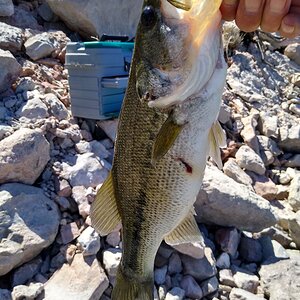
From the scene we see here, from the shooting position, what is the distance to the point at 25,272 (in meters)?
3.09

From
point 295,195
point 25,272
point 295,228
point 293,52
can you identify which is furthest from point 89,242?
point 293,52

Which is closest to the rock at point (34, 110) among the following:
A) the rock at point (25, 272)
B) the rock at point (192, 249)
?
the rock at point (25, 272)

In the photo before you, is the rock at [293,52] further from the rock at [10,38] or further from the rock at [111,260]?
the rock at [111,260]

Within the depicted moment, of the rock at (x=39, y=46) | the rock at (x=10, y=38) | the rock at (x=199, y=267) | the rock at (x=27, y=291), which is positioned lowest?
the rock at (x=199, y=267)

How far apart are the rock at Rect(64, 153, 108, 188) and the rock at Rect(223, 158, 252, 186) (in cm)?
130

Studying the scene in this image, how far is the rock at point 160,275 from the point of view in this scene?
131 inches

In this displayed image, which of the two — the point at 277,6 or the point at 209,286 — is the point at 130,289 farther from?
the point at 209,286

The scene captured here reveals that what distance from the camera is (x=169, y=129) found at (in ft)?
5.34

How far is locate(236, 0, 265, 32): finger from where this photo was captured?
1543mm

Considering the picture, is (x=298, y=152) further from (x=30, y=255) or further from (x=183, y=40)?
(x=183, y=40)

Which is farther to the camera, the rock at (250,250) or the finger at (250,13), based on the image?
the rock at (250,250)

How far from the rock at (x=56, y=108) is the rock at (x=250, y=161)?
174 centimetres

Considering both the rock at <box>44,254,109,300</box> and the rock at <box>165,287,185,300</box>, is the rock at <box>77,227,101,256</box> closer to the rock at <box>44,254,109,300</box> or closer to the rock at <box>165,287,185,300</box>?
the rock at <box>44,254,109,300</box>

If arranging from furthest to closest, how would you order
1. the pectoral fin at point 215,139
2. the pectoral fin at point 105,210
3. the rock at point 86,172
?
1. the rock at point 86,172
2. the pectoral fin at point 105,210
3. the pectoral fin at point 215,139
